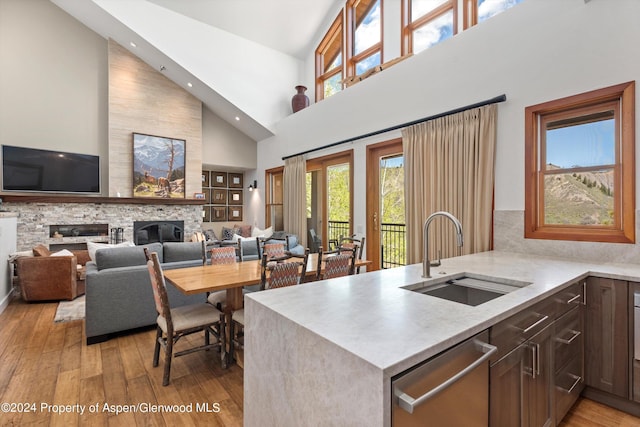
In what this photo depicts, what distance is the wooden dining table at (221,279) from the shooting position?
7.72ft

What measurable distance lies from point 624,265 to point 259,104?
6.49 m

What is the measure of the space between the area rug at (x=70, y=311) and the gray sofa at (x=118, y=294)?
3.28 ft

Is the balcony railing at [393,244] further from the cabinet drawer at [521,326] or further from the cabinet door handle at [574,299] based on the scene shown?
the cabinet drawer at [521,326]

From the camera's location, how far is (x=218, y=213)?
8.61 m

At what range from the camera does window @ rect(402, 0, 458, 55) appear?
154 inches

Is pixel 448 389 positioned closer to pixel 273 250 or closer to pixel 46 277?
pixel 273 250

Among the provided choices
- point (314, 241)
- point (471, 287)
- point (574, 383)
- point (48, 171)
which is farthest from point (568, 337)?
point (48, 171)

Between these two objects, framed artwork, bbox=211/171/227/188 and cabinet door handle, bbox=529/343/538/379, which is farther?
framed artwork, bbox=211/171/227/188

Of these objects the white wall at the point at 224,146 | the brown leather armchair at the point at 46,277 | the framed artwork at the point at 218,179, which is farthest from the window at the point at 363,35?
the brown leather armchair at the point at 46,277

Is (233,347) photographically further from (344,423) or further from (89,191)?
(89,191)

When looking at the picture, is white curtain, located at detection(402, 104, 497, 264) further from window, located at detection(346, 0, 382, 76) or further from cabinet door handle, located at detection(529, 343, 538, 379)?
window, located at detection(346, 0, 382, 76)

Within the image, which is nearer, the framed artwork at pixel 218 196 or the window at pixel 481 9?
the window at pixel 481 9

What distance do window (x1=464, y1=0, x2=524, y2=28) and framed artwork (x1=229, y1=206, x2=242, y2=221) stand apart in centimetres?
696

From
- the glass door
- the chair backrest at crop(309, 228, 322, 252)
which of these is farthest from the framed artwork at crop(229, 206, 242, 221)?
the glass door
